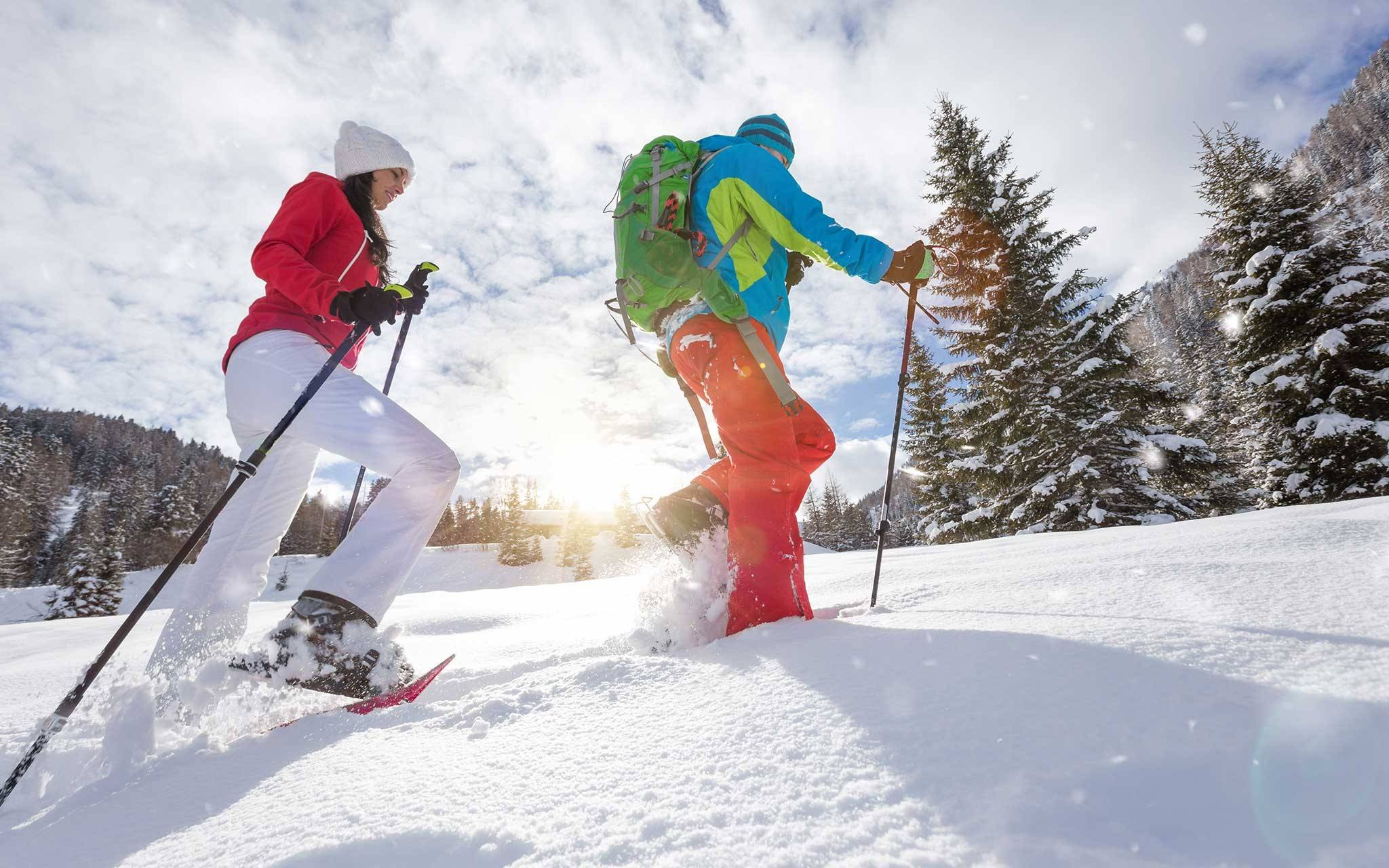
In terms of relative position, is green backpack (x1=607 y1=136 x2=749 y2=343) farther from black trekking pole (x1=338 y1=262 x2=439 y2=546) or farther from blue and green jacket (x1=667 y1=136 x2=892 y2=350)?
black trekking pole (x1=338 y1=262 x2=439 y2=546)

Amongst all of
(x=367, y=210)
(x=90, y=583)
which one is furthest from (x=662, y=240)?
(x=90, y=583)

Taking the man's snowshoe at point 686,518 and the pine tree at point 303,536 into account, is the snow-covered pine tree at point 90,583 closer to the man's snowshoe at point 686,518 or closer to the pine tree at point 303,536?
the pine tree at point 303,536

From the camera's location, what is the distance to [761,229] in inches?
105

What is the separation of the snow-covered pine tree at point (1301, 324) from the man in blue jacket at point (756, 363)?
50.9ft

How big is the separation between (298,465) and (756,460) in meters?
1.99

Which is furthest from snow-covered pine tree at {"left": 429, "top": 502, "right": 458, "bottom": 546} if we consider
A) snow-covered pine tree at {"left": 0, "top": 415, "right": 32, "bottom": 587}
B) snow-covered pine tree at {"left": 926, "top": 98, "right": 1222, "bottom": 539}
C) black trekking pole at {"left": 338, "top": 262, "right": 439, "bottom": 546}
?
black trekking pole at {"left": 338, "top": 262, "right": 439, "bottom": 546}

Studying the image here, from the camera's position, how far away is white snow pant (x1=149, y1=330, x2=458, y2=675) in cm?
205

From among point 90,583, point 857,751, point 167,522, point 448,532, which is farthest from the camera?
point 448,532

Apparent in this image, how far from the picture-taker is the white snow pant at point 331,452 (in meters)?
2.05

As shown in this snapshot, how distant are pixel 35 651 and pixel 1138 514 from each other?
589 inches

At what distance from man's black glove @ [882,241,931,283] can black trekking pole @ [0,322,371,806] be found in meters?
2.14

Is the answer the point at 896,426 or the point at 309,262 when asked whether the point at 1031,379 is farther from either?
the point at 309,262

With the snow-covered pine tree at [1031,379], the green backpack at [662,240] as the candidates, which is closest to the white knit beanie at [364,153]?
the green backpack at [662,240]

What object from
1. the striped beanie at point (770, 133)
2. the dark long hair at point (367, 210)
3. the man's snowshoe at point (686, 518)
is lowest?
the man's snowshoe at point (686, 518)
